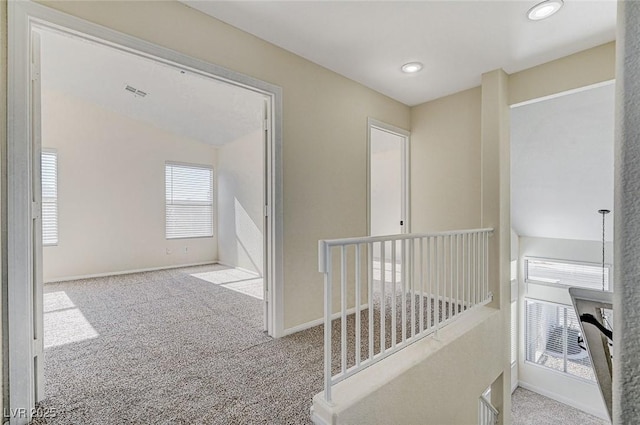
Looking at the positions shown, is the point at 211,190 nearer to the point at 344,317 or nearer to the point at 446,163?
the point at 446,163

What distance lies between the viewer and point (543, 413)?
498 centimetres

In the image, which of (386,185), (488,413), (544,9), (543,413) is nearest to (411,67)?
(544,9)

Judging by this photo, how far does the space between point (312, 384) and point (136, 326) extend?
1.88 meters

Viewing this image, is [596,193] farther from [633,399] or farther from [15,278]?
[15,278]

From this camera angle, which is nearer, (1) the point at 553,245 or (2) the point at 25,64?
(2) the point at 25,64

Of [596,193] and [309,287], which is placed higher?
[596,193]

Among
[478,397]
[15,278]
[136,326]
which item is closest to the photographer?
[15,278]

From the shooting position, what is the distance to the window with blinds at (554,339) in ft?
17.7

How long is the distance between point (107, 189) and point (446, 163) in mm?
5301

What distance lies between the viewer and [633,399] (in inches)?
15.9

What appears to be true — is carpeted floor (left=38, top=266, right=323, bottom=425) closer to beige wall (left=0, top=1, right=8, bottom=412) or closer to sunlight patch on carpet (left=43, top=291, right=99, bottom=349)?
sunlight patch on carpet (left=43, top=291, right=99, bottom=349)

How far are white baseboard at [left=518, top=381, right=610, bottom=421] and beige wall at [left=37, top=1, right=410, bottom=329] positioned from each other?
528cm

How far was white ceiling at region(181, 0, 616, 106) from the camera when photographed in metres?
2.07

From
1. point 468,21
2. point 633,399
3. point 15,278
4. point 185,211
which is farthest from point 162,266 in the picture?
point 633,399
